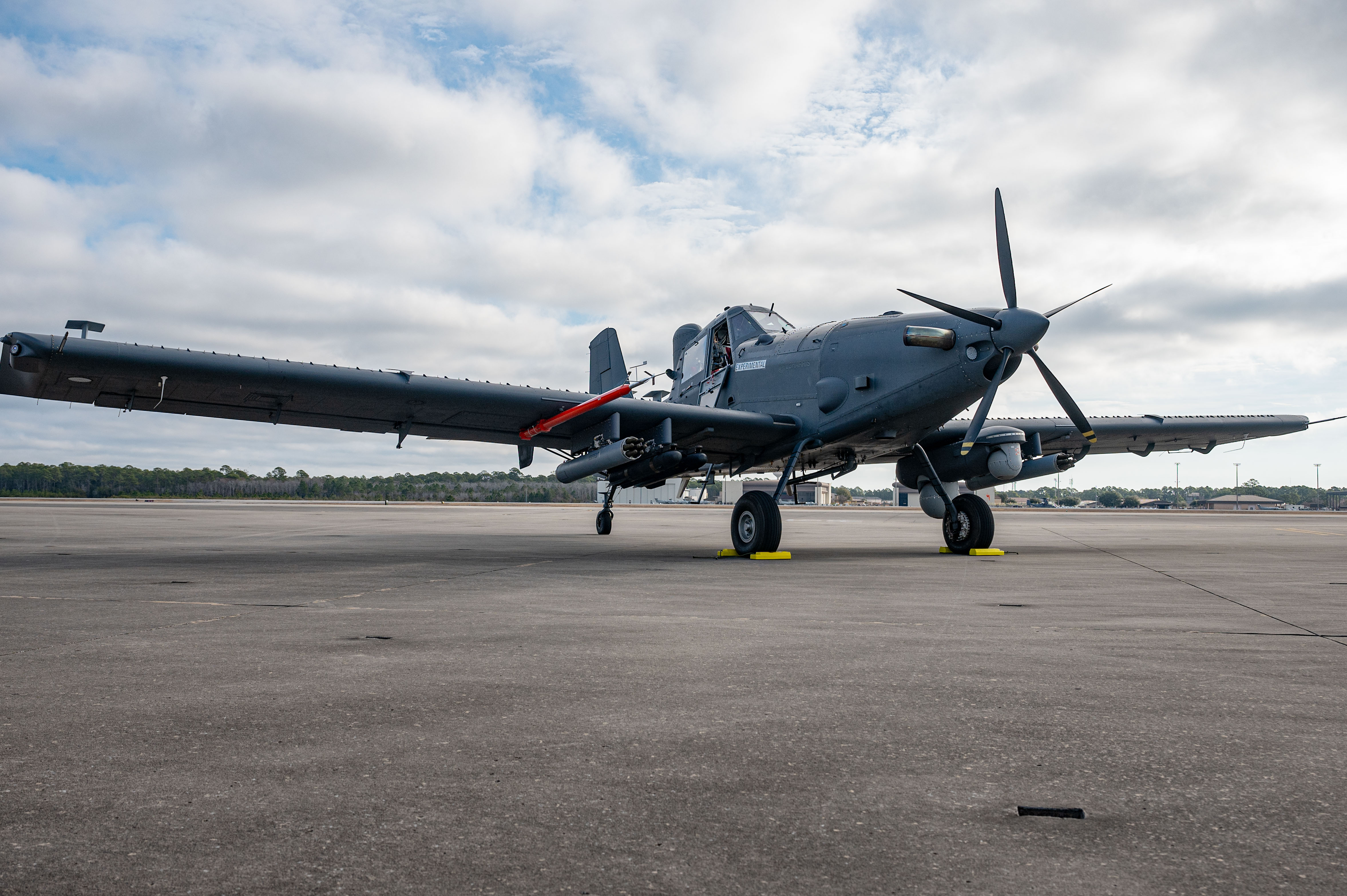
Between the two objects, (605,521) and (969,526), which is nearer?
(969,526)

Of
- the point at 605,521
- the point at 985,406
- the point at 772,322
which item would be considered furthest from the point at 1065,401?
the point at 605,521

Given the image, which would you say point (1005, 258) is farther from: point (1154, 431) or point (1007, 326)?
point (1154, 431)

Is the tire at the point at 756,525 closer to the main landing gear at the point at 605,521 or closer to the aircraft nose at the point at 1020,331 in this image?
the aircraft nose at the point at 1020,331

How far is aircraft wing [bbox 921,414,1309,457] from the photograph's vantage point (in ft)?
56.5

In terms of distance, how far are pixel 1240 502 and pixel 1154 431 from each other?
182m

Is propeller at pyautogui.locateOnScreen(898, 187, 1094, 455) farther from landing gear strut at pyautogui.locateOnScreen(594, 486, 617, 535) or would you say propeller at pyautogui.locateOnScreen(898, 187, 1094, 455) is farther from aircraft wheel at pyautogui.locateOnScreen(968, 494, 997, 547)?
landing gear strut at pyautogui.locateOnScreen(594, 486, 617, 535)

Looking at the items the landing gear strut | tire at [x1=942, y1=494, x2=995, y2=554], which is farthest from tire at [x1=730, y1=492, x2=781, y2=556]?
the landing gear strut

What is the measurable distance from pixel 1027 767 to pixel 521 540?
16.0 metres

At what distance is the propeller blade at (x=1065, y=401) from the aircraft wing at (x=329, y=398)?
13.4 feet

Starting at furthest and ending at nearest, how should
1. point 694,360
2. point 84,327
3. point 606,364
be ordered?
1. point 606,364
2. point 694,360
3. point 84,327

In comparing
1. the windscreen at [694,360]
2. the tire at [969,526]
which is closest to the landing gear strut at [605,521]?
the windscreen at [694,360]

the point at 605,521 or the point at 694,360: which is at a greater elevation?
the point at 694,360

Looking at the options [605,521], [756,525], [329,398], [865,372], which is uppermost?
[865,372]

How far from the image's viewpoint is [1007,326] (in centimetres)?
1194
